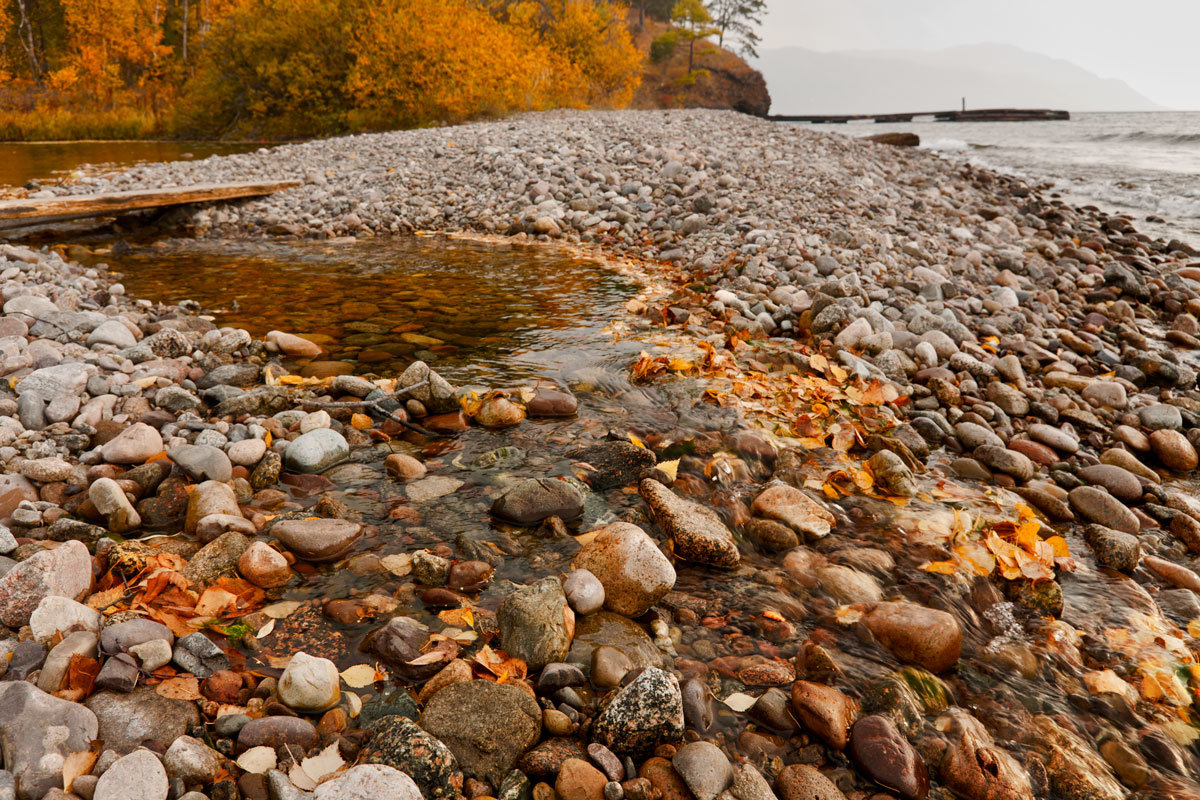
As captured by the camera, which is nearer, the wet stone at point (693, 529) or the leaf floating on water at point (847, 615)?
the leaf floating on water at point (847, 615)

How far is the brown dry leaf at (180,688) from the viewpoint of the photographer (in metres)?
1.86

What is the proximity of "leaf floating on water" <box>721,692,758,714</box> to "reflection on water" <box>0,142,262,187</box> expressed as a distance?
16.3m

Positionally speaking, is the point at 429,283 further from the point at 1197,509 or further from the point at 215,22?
the point at 215,22

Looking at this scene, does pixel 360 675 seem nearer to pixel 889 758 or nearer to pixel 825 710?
pixel 825 710

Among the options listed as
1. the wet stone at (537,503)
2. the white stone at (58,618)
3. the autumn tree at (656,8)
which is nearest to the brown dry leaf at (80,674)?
the white stone at (58,618)

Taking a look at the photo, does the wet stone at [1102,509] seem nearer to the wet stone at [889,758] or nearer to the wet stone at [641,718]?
the wet stone at [889,758]

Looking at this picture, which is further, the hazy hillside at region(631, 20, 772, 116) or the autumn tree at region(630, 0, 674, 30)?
the autumn tree at region(630, 0, 674, 30)

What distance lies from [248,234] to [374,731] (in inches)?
374

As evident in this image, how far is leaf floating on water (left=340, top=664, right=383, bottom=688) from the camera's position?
1985mm

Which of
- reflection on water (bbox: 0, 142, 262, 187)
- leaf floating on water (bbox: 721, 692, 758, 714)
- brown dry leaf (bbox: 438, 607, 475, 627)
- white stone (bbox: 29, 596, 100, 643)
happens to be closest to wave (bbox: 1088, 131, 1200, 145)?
leaf floating on water (bbox: 721, 692, 758, 714)

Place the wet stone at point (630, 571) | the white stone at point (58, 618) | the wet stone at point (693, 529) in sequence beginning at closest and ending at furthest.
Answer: the white stone at point (58, 618), the wet stone at point (630, 571), the wet stone at point (693, 529)

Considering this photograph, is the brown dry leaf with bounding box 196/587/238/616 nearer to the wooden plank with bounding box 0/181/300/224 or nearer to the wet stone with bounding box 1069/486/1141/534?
the wet stone with bounding box 1069/486/1141/534

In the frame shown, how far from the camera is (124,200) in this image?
8203mm

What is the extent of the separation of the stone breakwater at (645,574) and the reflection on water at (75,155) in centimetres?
1178
